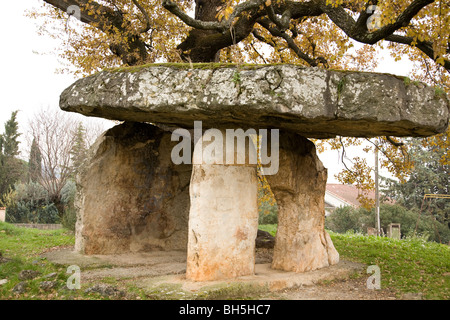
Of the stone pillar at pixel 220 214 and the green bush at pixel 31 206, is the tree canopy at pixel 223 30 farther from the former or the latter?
the green bush at pixel 31 206

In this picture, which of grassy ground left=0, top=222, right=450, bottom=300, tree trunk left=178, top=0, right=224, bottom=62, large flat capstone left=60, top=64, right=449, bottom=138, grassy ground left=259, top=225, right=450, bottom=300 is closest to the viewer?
large flat capstone left=60, top=64, right=449, bottom=138

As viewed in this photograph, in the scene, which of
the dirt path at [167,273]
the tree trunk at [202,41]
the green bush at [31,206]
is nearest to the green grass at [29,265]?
the dirt path at [167,273]

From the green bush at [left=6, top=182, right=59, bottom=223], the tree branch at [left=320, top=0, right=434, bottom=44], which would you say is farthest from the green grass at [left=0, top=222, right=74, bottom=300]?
the green bush at [left=6, top=182, right=59, bottom=223]

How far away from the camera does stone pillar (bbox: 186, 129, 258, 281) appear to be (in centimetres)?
607

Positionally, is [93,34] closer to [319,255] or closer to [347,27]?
[347,27]

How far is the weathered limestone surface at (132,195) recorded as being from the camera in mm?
8242

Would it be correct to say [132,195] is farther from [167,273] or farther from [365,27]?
[365,27]

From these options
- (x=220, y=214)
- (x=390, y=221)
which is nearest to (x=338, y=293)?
(x=220, y=214)

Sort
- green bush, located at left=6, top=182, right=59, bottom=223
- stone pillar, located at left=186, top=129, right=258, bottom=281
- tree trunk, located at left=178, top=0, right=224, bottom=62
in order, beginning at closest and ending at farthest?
stone pillar, located at left=186, top=129, right=258, bottom=281, tree trunk, located at left=178, top=0, right=224, bottom=62, green bush, located at left=6, top=182, right=59, bottom=223

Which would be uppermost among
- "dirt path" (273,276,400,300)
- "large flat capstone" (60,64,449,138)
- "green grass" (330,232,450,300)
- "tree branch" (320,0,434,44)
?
"tree branch" (320,0,434,44)

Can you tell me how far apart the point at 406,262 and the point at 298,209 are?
316cm

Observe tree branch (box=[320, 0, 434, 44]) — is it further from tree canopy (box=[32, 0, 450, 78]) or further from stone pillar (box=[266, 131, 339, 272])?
stone pillar (box=[266, 131, 339, 272])

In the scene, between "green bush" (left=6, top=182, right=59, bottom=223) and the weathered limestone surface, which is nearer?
the weathered limestone surface

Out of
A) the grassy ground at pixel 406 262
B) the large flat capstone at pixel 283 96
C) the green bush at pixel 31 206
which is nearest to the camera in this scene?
the large flat capstone at pixel 283 96
